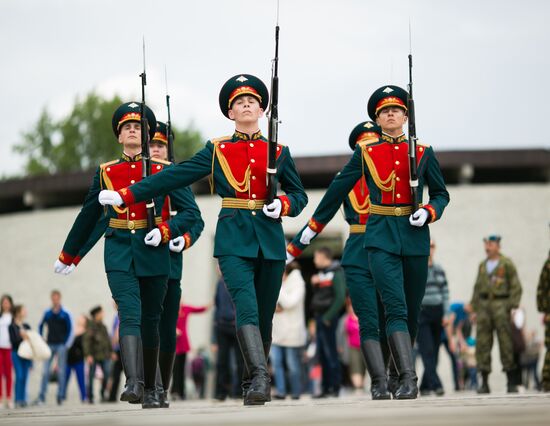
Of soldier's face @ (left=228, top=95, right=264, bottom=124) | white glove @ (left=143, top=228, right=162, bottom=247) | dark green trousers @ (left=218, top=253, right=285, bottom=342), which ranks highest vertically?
soldier's face @ (left=228, top=95, right=264, bottom=124)

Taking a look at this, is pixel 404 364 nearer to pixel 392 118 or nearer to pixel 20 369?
pixel 392 118

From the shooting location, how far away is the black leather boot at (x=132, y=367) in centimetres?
946

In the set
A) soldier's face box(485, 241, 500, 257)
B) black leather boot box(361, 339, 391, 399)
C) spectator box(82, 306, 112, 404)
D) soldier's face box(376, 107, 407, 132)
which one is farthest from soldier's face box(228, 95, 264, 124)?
spectator box(82, 306, 112, 404)

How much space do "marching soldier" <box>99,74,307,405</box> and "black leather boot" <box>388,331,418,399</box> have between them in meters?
0.92

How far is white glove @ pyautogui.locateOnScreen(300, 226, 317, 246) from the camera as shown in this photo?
426 inches

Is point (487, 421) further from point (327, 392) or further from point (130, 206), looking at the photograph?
point (327, 392)

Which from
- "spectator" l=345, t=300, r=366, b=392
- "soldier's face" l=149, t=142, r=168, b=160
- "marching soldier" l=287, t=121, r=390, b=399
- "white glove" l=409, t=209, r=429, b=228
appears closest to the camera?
"white glove" l=409, t=209, r=429, b=228

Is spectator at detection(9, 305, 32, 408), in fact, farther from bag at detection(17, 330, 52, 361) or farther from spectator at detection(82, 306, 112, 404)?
spectator at detection(82, 306, 112, 404)

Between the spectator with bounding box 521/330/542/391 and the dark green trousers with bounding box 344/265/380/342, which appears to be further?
the spectator with bounding box 521/330/542/391

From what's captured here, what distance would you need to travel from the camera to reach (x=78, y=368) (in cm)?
2059

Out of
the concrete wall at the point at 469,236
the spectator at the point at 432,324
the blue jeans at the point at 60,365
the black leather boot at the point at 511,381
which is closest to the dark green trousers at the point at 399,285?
the spectator at the point at 432,324

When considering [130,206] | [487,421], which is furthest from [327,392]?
[487,421]

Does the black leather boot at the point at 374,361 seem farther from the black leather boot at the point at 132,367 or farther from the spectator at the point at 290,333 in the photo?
the spectator at the point at 290,333

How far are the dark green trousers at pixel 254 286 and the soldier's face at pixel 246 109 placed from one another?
39.0 inches
